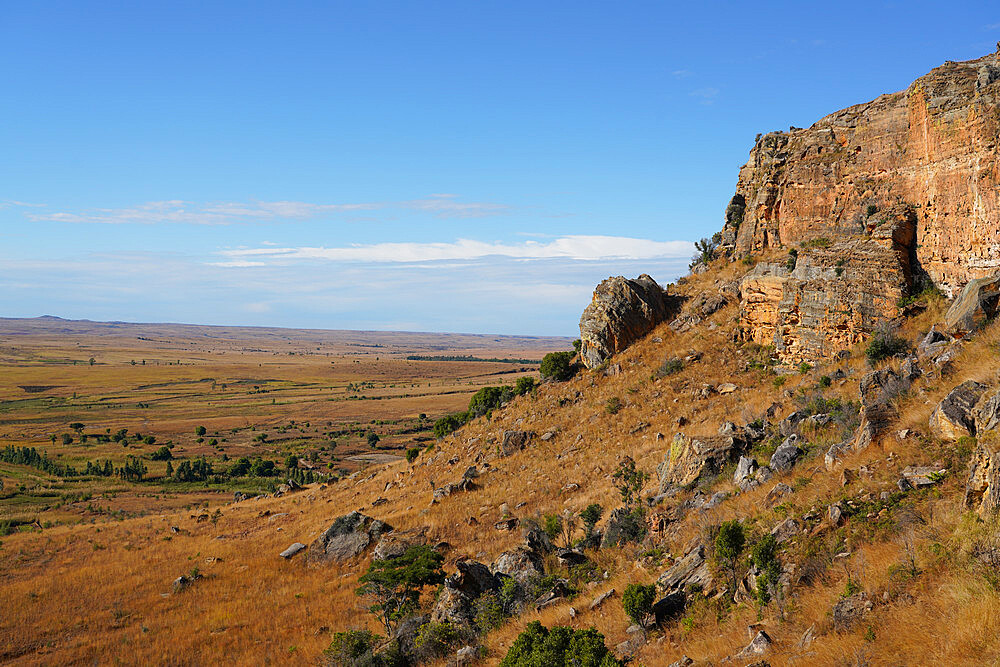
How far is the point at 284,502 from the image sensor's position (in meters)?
37.9

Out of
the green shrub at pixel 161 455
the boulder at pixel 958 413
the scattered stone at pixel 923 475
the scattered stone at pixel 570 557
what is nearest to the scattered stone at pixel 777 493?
the scattered stone at pixel 923 475

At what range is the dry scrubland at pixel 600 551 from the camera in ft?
28.0

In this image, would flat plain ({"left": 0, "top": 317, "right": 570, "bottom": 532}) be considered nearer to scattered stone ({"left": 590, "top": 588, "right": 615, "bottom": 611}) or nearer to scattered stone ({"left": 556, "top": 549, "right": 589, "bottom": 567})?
scattered stone ({"left": 556, "top": 549, "right": 589, "bottom": 567})

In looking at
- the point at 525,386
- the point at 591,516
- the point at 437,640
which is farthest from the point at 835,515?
the point at 525,386

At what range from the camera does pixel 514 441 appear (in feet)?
100

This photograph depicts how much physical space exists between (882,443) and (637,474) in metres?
9.34

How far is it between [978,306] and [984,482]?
10.4 meters

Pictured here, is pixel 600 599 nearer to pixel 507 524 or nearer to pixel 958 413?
pixel 958 413

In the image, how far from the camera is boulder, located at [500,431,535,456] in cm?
3019

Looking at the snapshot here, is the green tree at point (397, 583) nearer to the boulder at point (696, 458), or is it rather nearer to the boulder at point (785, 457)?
the boulder at point (696, 458)

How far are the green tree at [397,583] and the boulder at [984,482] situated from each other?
44.9ft

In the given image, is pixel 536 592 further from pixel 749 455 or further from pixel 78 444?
pixel 78 444

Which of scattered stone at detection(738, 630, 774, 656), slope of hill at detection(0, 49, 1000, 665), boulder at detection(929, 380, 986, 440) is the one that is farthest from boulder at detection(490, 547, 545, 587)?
boulder at detection(929, 380, 986, 440)

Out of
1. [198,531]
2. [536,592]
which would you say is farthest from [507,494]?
[198,531]
